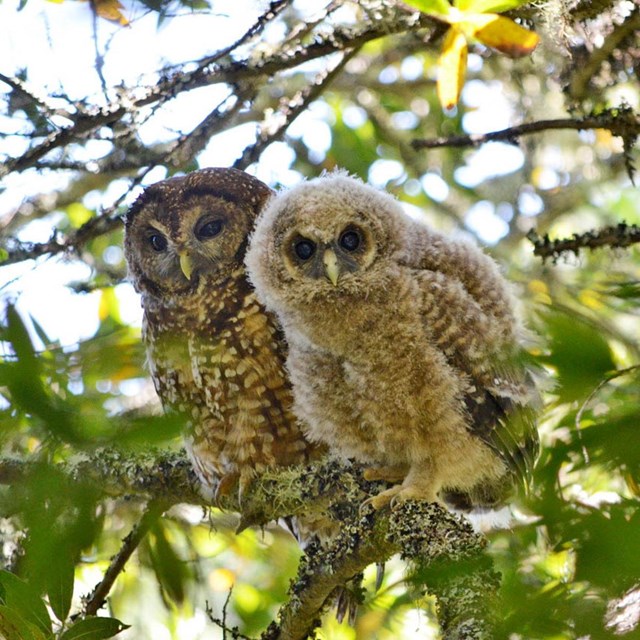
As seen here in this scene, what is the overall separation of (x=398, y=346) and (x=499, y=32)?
1.03 metres

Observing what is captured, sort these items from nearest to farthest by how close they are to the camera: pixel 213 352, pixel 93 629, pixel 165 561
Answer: pixel 165 561 → pixel 93 629 → pixel 213 352

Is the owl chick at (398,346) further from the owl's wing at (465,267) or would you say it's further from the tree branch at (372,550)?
the tree branch at (372,550)

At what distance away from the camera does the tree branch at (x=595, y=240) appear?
7.63 ft

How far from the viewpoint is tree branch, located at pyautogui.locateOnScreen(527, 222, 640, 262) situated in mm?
2324

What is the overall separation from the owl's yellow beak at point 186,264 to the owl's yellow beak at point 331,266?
59 centimetres

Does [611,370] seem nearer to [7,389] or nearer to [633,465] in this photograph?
[633,465]

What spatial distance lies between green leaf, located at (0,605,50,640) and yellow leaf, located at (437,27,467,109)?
1.53 meters

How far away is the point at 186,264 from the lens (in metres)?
3.05

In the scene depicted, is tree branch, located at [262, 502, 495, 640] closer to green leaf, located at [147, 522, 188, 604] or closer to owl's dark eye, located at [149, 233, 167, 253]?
green leaf, located at [147, 522, 188, 604]

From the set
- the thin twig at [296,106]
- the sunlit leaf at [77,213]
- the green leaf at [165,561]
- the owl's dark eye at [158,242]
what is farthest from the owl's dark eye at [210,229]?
the sunlit leaf at [77,213]

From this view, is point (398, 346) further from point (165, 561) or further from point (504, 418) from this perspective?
point (165, 561)

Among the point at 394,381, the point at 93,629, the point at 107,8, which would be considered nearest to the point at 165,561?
the point at 93,629

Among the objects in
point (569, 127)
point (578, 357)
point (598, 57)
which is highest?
point (598, 57)

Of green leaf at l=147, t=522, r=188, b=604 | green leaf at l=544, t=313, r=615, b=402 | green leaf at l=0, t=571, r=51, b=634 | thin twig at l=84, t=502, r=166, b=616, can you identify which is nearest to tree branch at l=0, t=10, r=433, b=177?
thin twig at l=84, t=502, r=166, b=616
